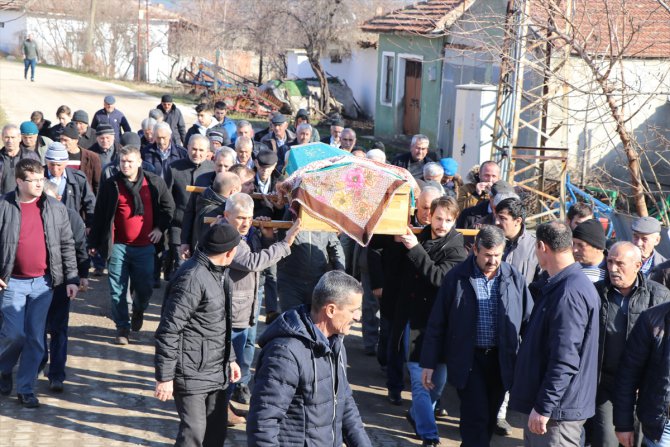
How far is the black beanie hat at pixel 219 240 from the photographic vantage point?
5531mm

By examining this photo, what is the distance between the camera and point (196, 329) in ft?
18.5

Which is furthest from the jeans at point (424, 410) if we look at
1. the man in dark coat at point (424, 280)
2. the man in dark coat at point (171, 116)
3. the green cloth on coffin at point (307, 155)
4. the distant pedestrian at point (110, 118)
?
the distant pedestrian at point (110, 118)

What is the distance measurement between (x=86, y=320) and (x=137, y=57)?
39.2 metres

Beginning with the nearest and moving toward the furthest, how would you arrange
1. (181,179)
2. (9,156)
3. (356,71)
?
(181,179) → (9,156) → (356,71)

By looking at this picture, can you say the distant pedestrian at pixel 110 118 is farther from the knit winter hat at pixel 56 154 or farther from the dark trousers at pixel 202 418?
the dark trousers at pixel 202 418

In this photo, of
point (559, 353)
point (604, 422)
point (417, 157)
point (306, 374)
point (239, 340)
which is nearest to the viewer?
point (306, 374)

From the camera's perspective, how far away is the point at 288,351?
4176mm

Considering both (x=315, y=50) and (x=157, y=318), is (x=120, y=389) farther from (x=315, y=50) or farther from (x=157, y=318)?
(x=315, y=50)

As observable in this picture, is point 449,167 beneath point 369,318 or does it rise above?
above

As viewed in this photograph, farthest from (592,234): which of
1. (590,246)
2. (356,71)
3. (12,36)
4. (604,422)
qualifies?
(12,36)

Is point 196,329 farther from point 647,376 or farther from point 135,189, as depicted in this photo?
point 135,189

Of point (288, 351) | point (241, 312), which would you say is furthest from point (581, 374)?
point (241, 312)

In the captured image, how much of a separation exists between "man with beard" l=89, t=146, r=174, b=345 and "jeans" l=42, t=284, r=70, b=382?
1.21m

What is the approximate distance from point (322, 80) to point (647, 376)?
2655 centimetres
